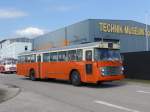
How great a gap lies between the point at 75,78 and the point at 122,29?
1053 inches

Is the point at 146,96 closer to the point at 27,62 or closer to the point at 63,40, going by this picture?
the point at 27,62

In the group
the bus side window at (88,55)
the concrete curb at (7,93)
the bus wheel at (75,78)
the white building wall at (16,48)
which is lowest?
the concrete curb at (7,93)

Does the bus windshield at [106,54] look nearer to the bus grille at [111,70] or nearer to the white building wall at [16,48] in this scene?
the bus grille at [111,70]

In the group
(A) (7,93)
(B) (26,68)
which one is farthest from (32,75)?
(A) (7,93)

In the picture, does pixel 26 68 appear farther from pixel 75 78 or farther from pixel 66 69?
pixel 75 78

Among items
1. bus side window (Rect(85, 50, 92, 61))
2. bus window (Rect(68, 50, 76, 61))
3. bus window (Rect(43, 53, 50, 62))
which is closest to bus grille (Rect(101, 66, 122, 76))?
bus side window (Rect(85, 50, 92, 61))

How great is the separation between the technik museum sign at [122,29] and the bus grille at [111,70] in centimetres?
2389

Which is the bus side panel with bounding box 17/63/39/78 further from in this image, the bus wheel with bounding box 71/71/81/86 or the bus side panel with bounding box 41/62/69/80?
the bus wheel with bounding box 71/71/81/86

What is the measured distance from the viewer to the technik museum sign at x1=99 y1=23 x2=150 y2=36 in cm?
4640

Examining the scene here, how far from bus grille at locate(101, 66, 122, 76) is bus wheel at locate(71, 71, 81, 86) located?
2.03 metres

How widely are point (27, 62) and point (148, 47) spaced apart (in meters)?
25.5

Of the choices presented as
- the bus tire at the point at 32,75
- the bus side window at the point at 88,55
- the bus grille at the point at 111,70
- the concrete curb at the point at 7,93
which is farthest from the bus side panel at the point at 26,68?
the bus grille at the point at 111,70

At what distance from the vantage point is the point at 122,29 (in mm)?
48812

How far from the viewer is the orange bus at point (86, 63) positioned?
70.4 ft
